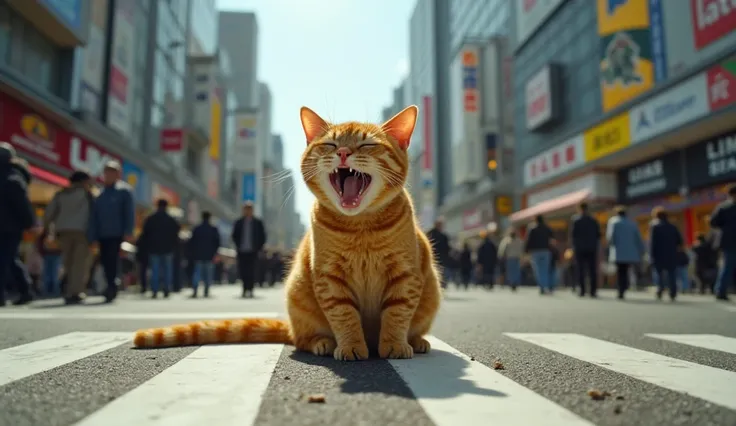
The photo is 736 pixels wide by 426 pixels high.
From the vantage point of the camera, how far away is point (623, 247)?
10.6 m

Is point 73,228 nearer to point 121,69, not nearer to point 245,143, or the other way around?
point 121,69

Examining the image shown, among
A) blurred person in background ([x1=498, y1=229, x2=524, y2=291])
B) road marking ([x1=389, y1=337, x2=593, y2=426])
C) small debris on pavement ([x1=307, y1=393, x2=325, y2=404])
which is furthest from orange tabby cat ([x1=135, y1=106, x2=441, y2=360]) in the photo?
blurred person in background ([x1=498, y1=229, x2=524, y2=291])

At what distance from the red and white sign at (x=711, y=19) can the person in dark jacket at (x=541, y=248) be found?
24.4 ft

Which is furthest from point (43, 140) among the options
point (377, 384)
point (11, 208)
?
point (377, 384)

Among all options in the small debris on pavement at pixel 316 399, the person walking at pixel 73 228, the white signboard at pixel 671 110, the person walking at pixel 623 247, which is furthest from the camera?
the white signboard at pixel 671 110

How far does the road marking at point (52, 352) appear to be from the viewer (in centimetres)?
238

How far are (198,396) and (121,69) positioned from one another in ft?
76.5

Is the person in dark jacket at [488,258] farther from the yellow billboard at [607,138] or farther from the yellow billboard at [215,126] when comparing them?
the yellow billboard at [215,126]

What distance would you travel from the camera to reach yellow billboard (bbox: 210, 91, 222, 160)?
40875mm

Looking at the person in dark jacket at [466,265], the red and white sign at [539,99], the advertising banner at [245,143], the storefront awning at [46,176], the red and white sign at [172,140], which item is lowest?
the person in dark jacket at [466,265]

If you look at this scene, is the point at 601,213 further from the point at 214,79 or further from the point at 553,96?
the point at 214,79

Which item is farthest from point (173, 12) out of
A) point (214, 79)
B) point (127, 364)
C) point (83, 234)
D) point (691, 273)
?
point (127, 364)

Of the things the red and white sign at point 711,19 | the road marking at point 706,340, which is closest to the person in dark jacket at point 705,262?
the red and white sign at point 711,19

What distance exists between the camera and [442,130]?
165 ft
